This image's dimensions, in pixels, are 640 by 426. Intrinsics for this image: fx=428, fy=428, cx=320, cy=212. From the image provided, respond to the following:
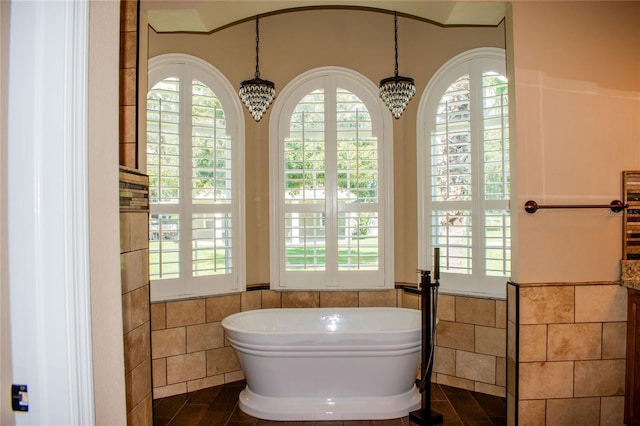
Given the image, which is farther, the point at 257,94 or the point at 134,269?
the point at 257,94

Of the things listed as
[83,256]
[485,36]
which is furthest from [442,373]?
[83,256]

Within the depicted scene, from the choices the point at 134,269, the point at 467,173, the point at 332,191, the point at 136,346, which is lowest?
the point at 136,346

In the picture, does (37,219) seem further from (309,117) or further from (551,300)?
(309,117)

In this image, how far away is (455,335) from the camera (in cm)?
333

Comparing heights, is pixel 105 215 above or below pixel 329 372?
above

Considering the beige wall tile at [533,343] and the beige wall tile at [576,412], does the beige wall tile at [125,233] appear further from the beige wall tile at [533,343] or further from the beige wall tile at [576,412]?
the beige wall tile at [576,412]

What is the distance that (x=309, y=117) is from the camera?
3.63m

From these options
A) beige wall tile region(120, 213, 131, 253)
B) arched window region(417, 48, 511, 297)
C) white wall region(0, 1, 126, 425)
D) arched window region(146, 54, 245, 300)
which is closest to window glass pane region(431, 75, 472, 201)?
arched window region(417, 48, 511, 297)

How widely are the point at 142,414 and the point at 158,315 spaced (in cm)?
107

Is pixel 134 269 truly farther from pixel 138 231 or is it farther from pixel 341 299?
pixel 341 299

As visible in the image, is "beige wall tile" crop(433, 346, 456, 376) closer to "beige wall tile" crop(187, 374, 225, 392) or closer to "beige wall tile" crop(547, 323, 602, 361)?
"beige wall tile" crop(547, 323, 602, 361)

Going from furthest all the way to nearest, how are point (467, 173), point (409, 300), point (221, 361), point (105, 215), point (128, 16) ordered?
point (409, 300)
point (221, 361)
point (467, 173)
point (128, 16)
point (105, 215)

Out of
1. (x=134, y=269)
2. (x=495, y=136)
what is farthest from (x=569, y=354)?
(x=134, y=269)

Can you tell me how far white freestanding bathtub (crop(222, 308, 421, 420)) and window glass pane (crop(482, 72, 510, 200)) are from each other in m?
1.25
